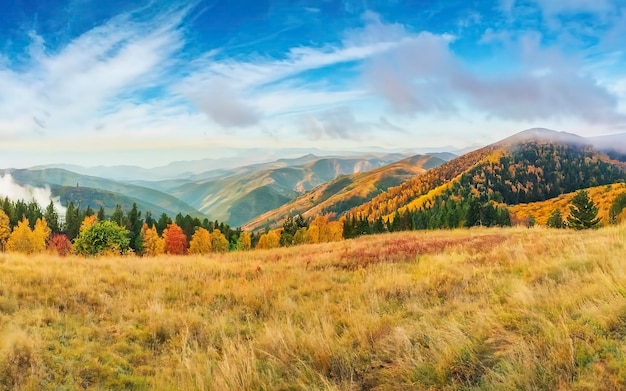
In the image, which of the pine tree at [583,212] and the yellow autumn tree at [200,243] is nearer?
the pine tree at [583,212]

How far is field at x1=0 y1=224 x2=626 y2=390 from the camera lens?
4453 mm

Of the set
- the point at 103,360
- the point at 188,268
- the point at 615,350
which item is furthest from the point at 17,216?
the point at 615,350

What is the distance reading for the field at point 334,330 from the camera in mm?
4453

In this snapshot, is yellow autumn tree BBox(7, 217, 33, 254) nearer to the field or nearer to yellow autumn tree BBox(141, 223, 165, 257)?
yellow autumn tree BBox(141, 223, 165, 257)

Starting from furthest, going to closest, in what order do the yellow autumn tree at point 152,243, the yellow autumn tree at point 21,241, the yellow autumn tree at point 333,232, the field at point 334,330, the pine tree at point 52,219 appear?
the yellow autumn tree at point 333,232 < the pine tree at point 52,219 < the yellow autumn tree at point 152,243 < the yellow autumn tree at point 21,241 < the field at point 334,330

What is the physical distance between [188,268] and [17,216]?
113594 mm

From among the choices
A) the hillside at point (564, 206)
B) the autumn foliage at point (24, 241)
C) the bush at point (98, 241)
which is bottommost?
the hillside at point (564, 206)

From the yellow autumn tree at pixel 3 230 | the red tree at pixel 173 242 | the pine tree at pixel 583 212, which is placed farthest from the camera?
the red tree at pixel 173 242

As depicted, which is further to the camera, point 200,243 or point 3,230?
point 200,243

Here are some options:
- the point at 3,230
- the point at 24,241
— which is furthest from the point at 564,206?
the point at 3,230

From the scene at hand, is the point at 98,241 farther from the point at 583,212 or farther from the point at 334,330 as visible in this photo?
the point at 583,212

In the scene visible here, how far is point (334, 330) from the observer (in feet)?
21.9

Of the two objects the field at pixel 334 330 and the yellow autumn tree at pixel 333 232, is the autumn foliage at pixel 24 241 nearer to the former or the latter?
the yellow autumn tree at pixel 333 232

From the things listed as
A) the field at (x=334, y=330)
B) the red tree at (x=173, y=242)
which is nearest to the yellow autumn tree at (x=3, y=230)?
the red tree at (x=173, y=242)
